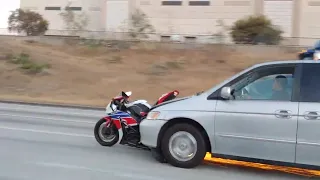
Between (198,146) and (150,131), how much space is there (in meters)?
0.84

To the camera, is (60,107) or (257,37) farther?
(257,37)

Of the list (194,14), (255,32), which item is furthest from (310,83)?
(194,14)

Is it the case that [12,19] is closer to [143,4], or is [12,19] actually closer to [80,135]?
[143,4]

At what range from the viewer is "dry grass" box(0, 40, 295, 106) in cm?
2693

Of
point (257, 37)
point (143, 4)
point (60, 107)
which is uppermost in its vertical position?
point (143, 4)

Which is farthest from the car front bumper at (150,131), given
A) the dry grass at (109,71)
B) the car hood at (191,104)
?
the dry grass at (109,71)

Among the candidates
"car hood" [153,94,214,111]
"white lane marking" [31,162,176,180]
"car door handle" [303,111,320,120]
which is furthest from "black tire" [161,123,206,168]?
"car door handle" [303,111,320,120]

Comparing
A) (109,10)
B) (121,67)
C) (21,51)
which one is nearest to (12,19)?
(109,10)

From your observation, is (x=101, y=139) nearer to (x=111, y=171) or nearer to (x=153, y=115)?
(x=153, y=115)

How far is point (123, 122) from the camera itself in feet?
33.8

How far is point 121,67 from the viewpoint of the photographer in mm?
33656

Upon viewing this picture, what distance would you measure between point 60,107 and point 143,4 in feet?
123

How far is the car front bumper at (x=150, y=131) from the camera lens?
925 cm

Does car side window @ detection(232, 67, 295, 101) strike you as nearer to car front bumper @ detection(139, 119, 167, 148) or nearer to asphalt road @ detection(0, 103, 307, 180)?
asphalt road @ detection(0, 103, 307, 180)
